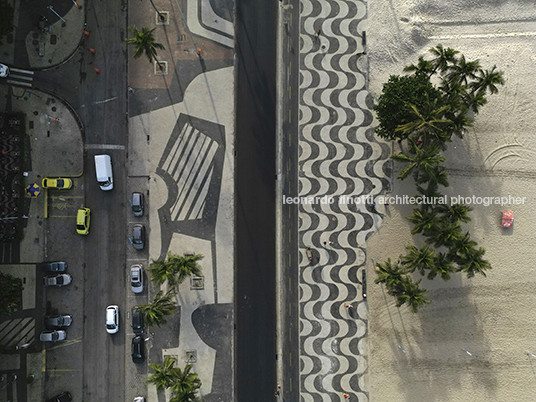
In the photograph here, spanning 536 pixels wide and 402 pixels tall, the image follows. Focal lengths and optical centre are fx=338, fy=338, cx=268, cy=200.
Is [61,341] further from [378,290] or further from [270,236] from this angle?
[378,290]

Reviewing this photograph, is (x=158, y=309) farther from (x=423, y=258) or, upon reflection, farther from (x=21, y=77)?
(x=21, y=77)

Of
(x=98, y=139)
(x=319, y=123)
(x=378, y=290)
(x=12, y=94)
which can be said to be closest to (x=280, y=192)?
(x=319, y=123)

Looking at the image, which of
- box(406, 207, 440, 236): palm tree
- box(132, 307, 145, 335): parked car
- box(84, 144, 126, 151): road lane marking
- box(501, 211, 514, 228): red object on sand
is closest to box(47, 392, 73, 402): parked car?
box(132, 307, 145, 335): parked car

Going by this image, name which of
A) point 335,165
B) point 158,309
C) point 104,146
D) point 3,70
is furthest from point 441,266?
point 3,70

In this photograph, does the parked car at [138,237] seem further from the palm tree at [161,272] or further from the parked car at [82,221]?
the parked car at [82,221]

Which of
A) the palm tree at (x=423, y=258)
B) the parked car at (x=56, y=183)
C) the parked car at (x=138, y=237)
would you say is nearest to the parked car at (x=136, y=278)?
the parked car at (x=138, y=237)
